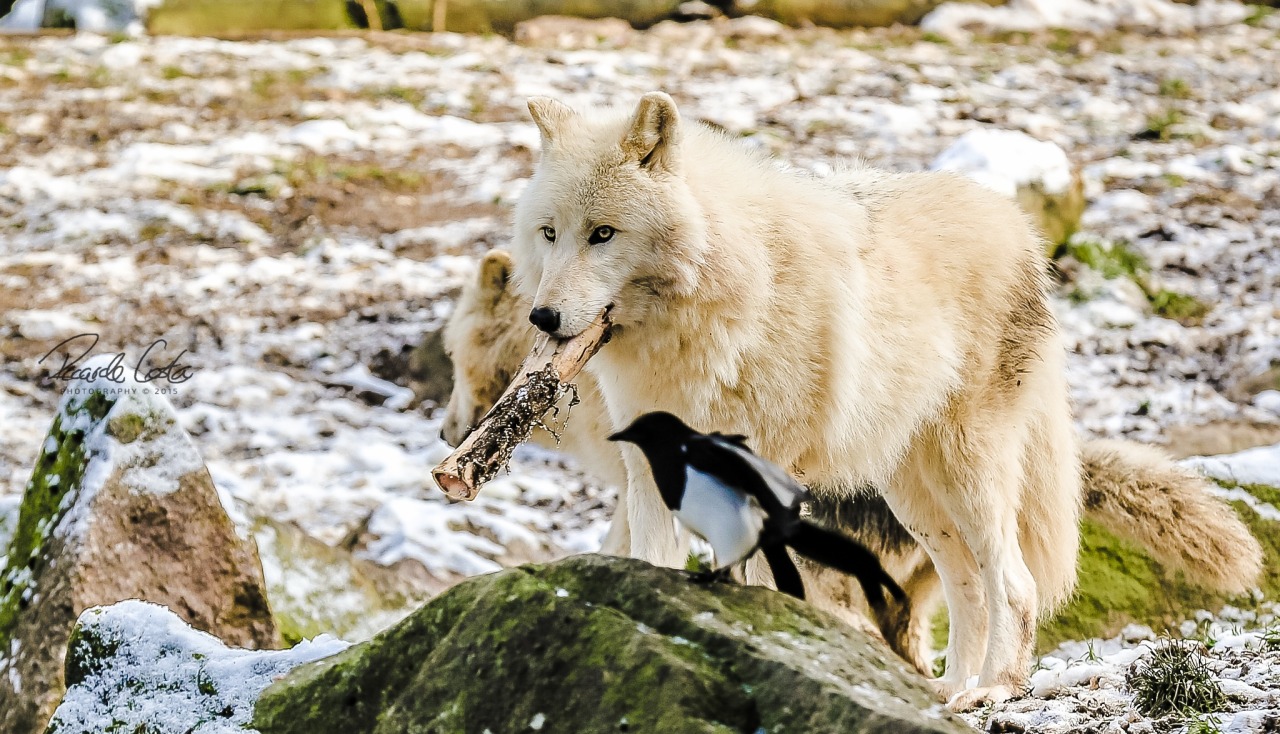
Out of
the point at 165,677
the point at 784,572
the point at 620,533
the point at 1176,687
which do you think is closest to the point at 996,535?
the point at 1176,687

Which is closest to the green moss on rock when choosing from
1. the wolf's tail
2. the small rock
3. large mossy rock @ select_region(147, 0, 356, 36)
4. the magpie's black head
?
the magpie's black head

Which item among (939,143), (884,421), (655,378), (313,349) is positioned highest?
(655,378)

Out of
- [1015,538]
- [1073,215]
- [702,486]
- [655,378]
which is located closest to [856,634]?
[702,486]

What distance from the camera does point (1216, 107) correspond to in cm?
1223

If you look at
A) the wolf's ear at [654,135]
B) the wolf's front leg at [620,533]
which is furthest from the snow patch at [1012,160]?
the wolf's ear at [654,135]

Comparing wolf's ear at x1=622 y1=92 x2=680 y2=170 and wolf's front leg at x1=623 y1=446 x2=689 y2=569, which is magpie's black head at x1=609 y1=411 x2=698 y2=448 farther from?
wolf's ear at x1=622 y1=92 x2=680 y2=170

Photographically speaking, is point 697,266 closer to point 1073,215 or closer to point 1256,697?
point 1256,697

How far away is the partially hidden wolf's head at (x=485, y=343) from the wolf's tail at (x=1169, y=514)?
108 inches

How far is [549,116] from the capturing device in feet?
12.5

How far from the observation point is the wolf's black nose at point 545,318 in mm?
3281

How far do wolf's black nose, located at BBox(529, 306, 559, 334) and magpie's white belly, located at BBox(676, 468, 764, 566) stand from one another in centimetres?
84

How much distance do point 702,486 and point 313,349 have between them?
6435 mm

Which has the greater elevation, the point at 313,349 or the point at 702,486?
the point at 702,486

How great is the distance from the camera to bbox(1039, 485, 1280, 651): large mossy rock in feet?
17.4
